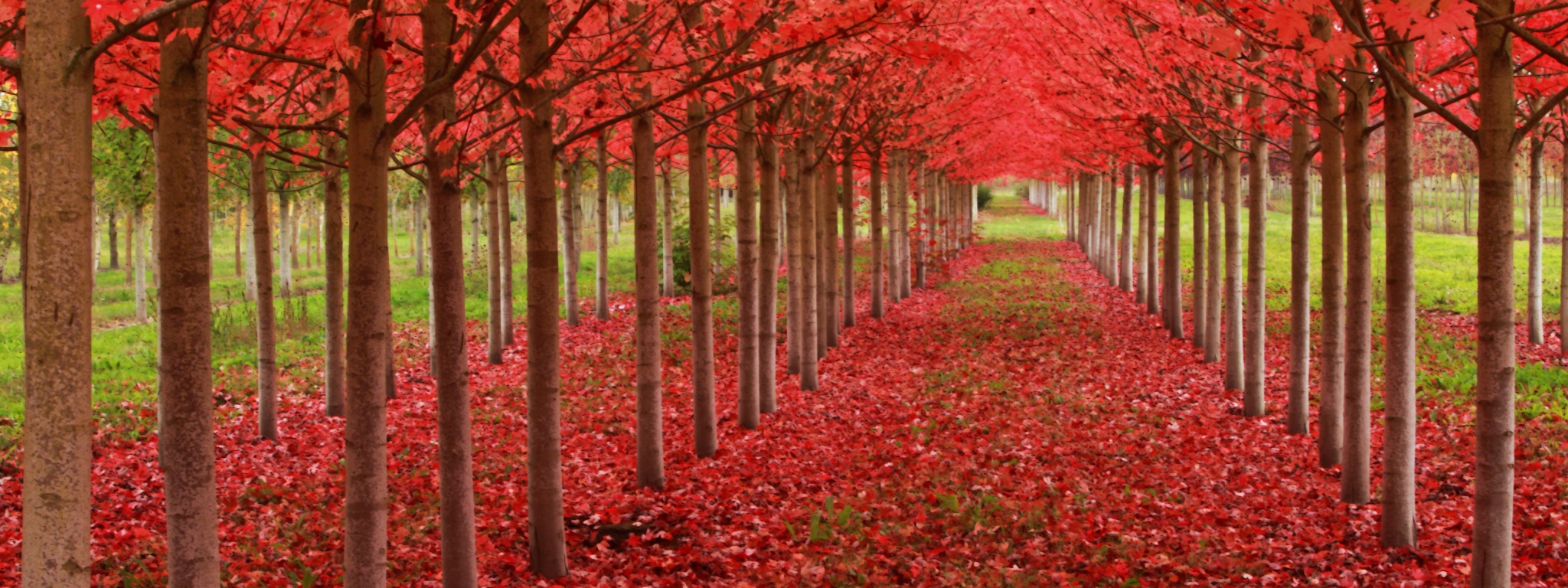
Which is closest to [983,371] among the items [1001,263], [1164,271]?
[1164,271]

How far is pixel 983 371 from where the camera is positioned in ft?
44.4

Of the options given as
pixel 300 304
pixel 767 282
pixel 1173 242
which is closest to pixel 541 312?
pixel 767 282

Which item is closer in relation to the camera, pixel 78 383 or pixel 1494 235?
pixel 78 383

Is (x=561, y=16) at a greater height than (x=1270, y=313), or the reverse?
(x=561, y=16)

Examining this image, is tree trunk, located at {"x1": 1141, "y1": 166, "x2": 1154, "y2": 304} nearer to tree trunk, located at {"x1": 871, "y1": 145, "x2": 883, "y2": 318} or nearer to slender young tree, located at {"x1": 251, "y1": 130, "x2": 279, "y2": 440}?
tree trunk, located at {"x1": 871, "y1": 145, "x2": 883, "y2": 318}

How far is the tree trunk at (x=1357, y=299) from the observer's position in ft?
22.5

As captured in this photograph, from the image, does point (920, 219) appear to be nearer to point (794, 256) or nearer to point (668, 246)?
point (668, 246)

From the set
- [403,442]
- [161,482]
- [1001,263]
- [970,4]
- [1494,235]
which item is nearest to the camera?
[1494,235]

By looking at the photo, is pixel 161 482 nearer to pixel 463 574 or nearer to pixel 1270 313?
pixel 463 574

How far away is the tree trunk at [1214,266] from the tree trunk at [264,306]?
10190 millimetres

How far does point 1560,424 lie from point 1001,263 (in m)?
20.7

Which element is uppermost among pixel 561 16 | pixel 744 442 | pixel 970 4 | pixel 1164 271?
pixel 970 4

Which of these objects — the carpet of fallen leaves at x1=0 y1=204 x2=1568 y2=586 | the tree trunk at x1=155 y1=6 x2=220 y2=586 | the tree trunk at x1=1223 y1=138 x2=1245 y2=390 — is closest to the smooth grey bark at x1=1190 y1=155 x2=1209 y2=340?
the tree trunk at x1=1223 y1=138 x2=1245 y2=390

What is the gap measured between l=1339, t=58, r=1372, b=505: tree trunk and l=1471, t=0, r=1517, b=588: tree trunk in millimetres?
2145
